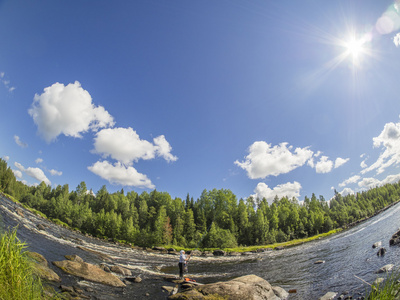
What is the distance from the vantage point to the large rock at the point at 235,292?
46.5 ft

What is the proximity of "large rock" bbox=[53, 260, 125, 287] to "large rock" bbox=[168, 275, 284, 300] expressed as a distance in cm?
661

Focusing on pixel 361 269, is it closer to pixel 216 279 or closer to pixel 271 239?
pixel 216 279

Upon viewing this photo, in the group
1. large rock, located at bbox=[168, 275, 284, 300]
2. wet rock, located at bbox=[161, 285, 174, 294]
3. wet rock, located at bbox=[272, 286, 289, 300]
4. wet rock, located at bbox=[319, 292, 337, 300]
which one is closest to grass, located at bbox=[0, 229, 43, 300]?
large rock, located at bbox=[168, 275, 284, 300]

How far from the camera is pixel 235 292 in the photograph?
569 inches

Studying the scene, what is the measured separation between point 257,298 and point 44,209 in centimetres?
13758

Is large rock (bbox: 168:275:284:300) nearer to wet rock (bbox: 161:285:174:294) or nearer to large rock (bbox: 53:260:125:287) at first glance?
wet rock (bbox: 161:285:174:294)

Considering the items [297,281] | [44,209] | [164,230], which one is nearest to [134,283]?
[297,281]

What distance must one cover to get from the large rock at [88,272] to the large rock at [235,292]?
6613 mm

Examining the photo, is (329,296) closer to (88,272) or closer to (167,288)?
(167,288)

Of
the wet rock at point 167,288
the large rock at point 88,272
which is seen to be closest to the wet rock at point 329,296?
the wet rock at point 167,288

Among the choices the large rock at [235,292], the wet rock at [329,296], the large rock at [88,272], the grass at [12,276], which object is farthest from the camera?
the large rock at [88,272]

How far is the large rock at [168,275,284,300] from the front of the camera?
14.2 m

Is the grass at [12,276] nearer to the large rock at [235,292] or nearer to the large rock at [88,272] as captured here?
the large rock at [235,292]

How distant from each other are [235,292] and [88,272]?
14.0 meters
